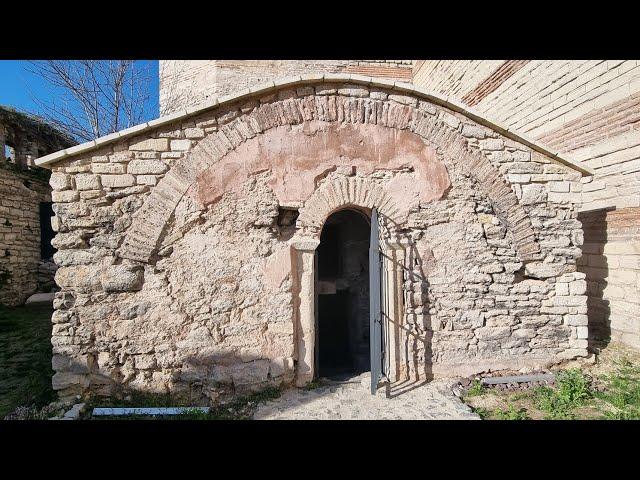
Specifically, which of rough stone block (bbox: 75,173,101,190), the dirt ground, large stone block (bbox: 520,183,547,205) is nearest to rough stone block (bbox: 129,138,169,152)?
rough stone block (bbox: 75,173,101,190)

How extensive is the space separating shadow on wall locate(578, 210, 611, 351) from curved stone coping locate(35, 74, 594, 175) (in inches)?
73.4

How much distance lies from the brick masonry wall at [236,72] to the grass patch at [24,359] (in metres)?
7.15

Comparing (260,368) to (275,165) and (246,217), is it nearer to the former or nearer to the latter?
(246,217)

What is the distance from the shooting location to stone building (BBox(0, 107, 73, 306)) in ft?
27.9

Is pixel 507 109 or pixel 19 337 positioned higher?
pixel 507 109

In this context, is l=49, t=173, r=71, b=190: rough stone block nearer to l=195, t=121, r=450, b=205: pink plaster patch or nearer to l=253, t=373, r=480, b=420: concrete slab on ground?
l=195, t=121, r=450, b=205: pink plaster patch

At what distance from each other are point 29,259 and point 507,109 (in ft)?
41.7

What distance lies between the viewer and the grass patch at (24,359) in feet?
13.8

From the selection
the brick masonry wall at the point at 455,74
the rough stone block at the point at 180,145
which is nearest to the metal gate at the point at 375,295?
the rough stone block at the point at 180,145

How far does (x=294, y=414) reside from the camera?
386cm

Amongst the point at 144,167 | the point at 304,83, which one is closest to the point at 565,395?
the point at 304,83

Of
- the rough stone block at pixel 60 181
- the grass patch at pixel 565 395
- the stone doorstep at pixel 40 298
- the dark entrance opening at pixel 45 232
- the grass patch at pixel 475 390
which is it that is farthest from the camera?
the dark entrance opening at pixel 45 232

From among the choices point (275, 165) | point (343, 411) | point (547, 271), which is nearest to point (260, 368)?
point (343, 411)

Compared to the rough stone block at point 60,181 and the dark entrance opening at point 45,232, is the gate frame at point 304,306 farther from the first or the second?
the dark entrance opening at point 45,232
